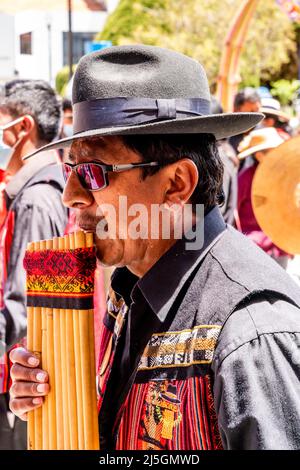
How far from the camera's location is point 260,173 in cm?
474

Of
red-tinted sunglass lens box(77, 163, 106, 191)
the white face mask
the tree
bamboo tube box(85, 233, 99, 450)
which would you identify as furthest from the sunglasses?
the tree

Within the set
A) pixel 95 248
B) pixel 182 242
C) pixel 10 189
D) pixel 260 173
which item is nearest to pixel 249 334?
pixel 182 242

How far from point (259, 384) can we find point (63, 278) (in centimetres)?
60

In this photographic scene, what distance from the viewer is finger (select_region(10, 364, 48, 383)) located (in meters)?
1.80

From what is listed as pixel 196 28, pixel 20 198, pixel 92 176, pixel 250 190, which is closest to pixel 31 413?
pixel 92 176

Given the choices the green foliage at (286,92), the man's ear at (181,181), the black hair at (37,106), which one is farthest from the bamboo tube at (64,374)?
the green foliage at (286,92)

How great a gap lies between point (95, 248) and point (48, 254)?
13 cm

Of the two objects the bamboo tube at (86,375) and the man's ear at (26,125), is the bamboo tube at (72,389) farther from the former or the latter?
the man's ear at (26,125)

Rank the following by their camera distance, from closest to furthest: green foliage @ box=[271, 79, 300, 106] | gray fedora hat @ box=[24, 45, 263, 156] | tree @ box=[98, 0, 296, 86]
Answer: gray fedora hat @ box=[24, 45, 263, 156] → tree @ box=[98, 0, 296, 86] → green foliage @ box=[271, 79, 300, 106]

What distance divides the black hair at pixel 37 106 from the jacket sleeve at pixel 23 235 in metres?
0.52

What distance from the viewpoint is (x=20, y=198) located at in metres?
3.40

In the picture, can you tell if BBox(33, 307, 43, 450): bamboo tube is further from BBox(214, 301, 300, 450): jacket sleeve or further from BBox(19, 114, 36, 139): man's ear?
BBox(19, 114, 36, 139): man's ear
